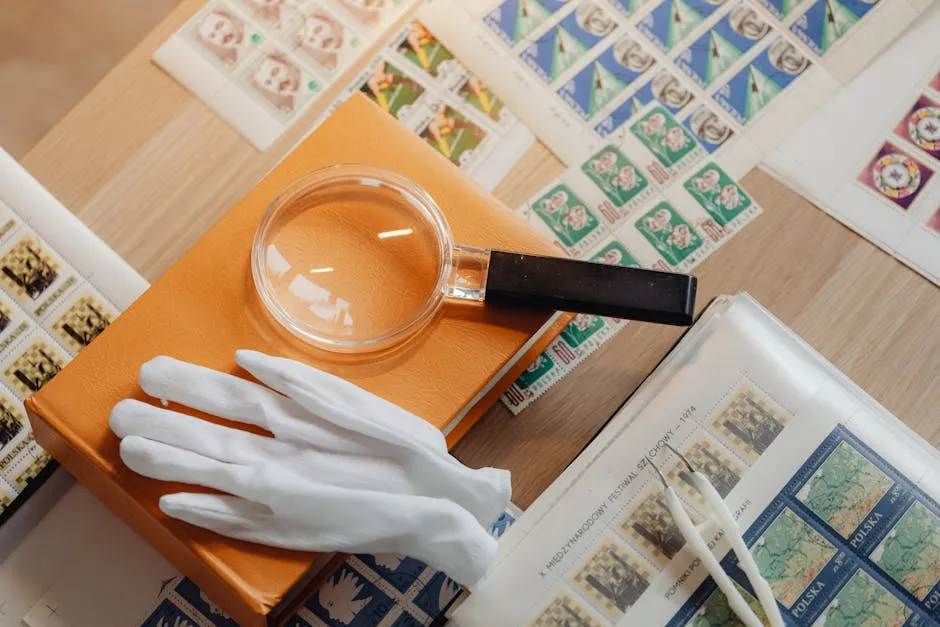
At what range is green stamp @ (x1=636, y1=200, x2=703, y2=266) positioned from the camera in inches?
24.5

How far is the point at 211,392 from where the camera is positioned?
0.49 m

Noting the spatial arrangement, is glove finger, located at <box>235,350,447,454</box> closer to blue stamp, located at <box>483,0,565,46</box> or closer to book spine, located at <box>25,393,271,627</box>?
book spine, located at <box>25,393,271,627</box>

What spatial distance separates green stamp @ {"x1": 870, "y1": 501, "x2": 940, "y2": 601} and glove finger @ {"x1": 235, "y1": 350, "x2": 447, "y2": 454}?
0.92 ft

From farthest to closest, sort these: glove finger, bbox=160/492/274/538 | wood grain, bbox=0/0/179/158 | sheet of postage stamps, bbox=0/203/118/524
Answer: wood grain, bbox=0/0/179/158
sheet of postage stamps, bbox=0/203/118/524
glove finger, bbox=160/492/274/538

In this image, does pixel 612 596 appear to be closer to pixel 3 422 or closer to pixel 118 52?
pixel 3 422

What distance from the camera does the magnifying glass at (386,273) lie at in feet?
1.68

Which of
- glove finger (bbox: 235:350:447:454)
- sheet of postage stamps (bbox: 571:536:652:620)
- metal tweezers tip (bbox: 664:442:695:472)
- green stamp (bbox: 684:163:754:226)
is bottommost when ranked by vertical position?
glove finger (bbox: 235:350:447:454)

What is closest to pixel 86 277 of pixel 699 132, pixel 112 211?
pixel 112 211

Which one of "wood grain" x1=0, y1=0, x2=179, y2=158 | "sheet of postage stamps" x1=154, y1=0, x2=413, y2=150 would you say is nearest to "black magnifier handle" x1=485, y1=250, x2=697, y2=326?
"sheet of postage stamps" x1=154, y1=0, x2=413, y2=150

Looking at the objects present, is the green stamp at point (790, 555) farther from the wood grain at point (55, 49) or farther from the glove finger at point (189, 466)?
the wood grain at point (55, 49)

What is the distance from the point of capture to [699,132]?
640 millimetres

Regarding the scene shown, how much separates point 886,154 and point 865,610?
31 cm

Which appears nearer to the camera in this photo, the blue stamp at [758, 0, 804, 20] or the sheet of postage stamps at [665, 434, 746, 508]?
the sheet of postage stamps at [665, 434, 746, 508]

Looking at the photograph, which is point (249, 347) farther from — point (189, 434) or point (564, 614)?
point (564, 614)
